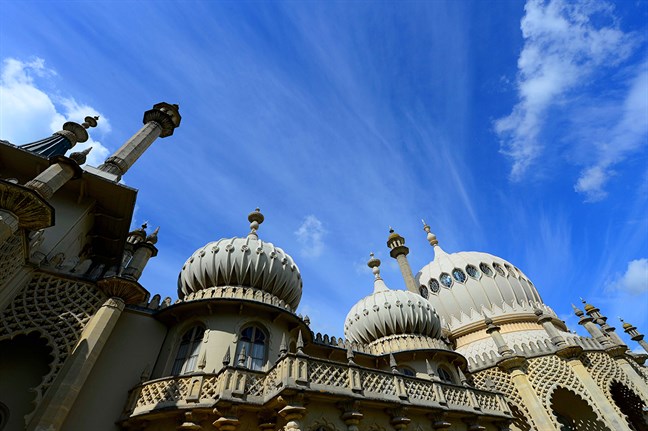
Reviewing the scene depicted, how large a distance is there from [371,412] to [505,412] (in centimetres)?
674

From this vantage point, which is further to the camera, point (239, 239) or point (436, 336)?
point (436, 336)

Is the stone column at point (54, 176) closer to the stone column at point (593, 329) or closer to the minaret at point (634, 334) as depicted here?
the stone column at point (593, 329)

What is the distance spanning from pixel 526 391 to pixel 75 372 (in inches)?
744

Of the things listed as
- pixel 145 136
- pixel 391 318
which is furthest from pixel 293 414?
pixel 145 136

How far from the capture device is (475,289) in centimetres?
2727

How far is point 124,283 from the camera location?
1176cm

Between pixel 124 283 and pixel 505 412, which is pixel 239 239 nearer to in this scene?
pixel 124 283

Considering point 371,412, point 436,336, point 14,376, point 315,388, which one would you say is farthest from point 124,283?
point 436,336

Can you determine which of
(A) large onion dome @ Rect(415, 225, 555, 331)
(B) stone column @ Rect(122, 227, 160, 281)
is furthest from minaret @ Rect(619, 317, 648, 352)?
(B) stone column @ Rect(122, 227, 160, 281)

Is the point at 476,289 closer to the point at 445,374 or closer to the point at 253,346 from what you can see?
the point at 445,374

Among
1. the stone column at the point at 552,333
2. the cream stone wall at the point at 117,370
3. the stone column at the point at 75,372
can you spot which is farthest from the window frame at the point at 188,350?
Result: the stone column at the point at 552,333

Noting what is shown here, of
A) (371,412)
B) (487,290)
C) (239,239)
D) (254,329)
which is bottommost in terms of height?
(371,412)

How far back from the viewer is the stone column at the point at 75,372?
8875 millimetres

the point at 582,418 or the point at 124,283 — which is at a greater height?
the point at 124,283
